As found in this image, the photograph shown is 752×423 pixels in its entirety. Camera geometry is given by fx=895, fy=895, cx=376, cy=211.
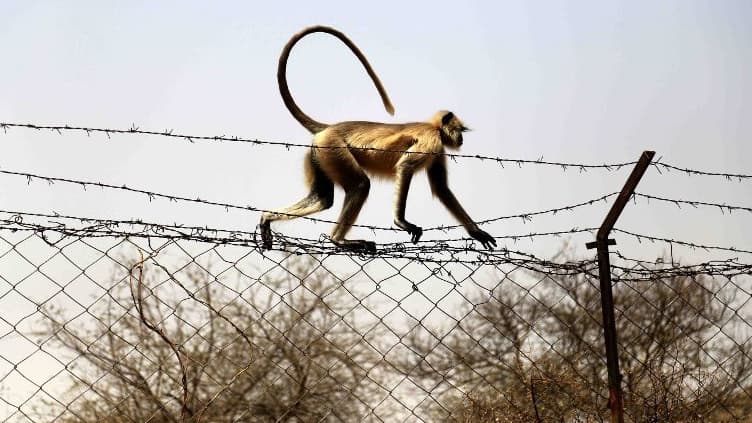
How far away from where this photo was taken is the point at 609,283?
3.59 m

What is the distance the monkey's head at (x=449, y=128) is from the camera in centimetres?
730

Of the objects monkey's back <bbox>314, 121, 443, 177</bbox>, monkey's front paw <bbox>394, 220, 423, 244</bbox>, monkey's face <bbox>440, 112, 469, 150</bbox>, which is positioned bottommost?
monkey's front paw <bbox>394, 220, 423, 244</bbox>

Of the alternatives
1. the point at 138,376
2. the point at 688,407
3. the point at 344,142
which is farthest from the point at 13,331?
the point at 138,376

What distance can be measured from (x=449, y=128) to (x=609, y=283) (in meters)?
3.87

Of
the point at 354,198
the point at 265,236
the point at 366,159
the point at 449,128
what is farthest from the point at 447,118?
the point at 265,236

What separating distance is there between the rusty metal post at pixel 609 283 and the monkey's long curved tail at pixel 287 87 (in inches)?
145

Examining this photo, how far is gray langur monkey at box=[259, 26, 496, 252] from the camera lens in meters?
6.54

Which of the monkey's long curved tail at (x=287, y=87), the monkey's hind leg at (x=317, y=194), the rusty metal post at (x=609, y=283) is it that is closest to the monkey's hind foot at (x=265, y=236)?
the monkey's hind leg at (x=317, y=194)

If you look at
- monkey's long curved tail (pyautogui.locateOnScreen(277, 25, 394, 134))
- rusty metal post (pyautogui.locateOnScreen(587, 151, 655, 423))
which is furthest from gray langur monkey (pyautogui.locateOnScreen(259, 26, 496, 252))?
rusty metal post (pyautogui.locateOnScreen(587, 151, 655, 423))

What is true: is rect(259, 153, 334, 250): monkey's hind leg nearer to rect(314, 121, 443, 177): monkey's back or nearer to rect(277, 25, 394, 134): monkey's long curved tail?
rect(314, 121, 443, 177): monkey's back

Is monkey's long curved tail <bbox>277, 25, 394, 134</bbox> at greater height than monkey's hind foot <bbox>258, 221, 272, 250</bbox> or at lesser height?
greater

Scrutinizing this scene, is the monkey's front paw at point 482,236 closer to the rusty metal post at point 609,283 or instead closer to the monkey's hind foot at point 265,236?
the monkey's hind foot at point 265,236

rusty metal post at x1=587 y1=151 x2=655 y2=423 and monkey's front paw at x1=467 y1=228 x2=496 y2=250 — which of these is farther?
monkey's front paw at x1=467 y1=228 x2=496 y2=250

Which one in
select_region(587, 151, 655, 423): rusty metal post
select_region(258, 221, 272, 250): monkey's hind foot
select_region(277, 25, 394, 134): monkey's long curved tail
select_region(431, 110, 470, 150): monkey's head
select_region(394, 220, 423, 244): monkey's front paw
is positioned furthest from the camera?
select_region(431, 110, 470, 150): monkey's head
